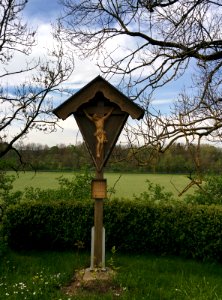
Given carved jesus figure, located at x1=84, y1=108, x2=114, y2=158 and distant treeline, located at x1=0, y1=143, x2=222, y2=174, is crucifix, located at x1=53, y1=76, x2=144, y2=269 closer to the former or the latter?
carved jesus figure, located at x1=84, y1=108, x2=114, y2=158

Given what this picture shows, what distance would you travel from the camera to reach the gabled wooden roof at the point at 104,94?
5.55 m

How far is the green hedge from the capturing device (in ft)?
23.5

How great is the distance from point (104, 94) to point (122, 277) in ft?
8.85

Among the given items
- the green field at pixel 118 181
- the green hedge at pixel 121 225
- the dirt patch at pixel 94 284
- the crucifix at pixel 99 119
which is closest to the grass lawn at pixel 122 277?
the dirt patch at pixel 94 284

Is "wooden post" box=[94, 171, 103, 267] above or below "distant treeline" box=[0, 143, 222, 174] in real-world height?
below

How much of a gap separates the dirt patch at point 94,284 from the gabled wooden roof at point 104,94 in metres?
2.34

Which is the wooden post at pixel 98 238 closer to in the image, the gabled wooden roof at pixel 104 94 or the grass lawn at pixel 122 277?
the grass lawn at pixel 122 277

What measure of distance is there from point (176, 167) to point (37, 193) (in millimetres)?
4079

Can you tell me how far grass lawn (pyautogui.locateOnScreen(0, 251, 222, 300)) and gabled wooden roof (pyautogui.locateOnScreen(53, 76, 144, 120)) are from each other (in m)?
2.41

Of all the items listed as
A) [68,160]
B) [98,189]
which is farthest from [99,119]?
[68,160]

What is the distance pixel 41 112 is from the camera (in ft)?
35.2

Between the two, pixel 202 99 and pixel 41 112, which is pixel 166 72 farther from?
pixel 41 112

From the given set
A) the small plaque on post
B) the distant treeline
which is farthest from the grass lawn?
the distant treeline

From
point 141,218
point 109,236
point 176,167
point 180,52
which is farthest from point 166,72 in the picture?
point 109,236
